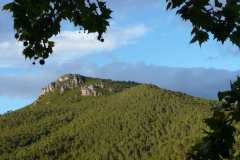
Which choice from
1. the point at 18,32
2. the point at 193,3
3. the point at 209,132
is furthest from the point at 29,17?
the point at 209,132

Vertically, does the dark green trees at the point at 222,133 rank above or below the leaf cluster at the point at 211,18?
below

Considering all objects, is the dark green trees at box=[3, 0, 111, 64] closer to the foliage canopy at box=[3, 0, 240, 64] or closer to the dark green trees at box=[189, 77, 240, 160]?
the foliage canopy at box=[3, 0, 240, 64]

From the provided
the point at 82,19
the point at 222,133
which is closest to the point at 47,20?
the point at 82,19

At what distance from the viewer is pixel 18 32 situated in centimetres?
593

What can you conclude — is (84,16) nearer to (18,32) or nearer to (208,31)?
(18,32)

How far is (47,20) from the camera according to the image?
19.8ft

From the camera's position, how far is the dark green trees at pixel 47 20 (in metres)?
5.57

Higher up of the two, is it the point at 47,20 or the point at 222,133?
the point at 47,20

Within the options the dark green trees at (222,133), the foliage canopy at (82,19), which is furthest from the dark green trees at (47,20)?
the dark green trees at (222,133)

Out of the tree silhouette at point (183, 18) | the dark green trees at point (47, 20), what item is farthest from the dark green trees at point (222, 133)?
the dark green trees at point (47, 20)

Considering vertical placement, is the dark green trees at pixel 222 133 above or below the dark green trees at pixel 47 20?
below

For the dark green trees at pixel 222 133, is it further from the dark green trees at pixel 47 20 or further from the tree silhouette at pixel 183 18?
the dark green trees at pixel 47 20

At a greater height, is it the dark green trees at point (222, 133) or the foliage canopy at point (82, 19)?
the foliage canopy at point (82, 19)

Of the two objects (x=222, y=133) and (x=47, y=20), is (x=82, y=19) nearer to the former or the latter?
(x=47, y=20)
